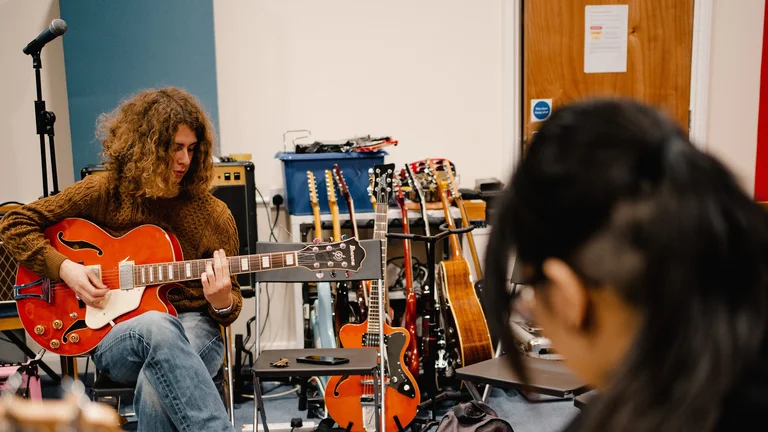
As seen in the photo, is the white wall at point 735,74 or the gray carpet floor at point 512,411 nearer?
the gray carpet floor at point 512,411

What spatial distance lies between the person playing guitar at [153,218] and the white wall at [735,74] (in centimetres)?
284

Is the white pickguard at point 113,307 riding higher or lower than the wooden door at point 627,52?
lower

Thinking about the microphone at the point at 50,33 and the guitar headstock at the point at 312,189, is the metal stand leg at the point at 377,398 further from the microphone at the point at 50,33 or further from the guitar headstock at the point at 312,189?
the microphone at the point at 50,33

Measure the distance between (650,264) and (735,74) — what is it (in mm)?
3851

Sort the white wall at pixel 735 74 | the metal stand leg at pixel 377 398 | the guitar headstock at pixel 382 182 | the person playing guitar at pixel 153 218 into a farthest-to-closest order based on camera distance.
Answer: the white wall at pixel 735 74 → the guitar headstock at pixel 382 182 → the metal stand leg at pixel 377 398 → the person playing guitar at pixel 153 218

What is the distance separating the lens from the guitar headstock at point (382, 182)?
3.18 m

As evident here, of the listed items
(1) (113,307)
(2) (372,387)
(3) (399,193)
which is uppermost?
(3) (399,193)

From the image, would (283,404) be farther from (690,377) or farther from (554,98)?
(690,377)

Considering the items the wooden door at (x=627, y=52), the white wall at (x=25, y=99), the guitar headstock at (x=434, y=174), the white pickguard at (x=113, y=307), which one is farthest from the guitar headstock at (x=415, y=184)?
the white wall at (x=25, y=99)

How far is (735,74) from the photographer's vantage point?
3.93 meters

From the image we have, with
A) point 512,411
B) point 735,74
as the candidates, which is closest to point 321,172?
point 512,411

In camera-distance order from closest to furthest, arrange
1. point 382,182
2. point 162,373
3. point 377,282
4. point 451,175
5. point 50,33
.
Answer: point 162,373
point 50,33
point 377,282
point 382,182
point 451,175

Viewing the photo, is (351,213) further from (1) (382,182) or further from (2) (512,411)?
(2) (512,411)

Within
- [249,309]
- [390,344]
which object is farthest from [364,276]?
[249,309]
